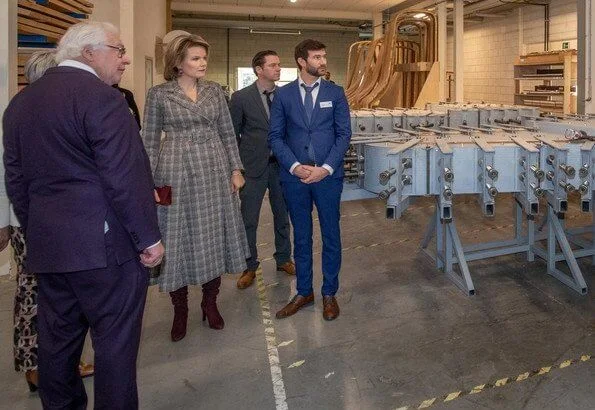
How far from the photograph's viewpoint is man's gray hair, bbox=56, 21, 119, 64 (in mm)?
1487

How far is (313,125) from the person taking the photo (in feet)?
8.74

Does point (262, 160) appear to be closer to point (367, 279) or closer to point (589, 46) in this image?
point (367, 279)

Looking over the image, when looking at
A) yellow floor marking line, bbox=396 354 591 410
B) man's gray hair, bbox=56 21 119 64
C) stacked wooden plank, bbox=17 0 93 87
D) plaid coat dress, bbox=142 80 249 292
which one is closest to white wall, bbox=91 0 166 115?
stacked wooden plank, bbox=17 0 93 87

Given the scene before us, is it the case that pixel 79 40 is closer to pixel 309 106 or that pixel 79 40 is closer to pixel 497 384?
pixel 309 106

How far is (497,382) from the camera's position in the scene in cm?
216

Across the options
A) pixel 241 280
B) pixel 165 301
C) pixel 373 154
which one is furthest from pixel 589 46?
pixel 165 301

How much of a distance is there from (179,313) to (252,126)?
4.18 feet

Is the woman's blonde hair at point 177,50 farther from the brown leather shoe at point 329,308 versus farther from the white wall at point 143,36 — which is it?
the white wall at point 143,36

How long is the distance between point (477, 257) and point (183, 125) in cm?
223

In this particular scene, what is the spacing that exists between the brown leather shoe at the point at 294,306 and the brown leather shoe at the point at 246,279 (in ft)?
1.71

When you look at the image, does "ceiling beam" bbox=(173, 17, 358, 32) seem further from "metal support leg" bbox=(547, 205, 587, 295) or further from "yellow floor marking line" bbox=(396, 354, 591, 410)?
"yellow floor marking line" bbox=(396, 354, 591, 410)

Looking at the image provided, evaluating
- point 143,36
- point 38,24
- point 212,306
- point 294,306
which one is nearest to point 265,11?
point 143,36

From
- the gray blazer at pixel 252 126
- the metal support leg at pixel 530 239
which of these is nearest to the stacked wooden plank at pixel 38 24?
the gray blazer at pixel 252 126

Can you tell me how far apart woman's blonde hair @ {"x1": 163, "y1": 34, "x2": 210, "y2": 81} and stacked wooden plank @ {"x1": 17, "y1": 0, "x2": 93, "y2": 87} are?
170cm
